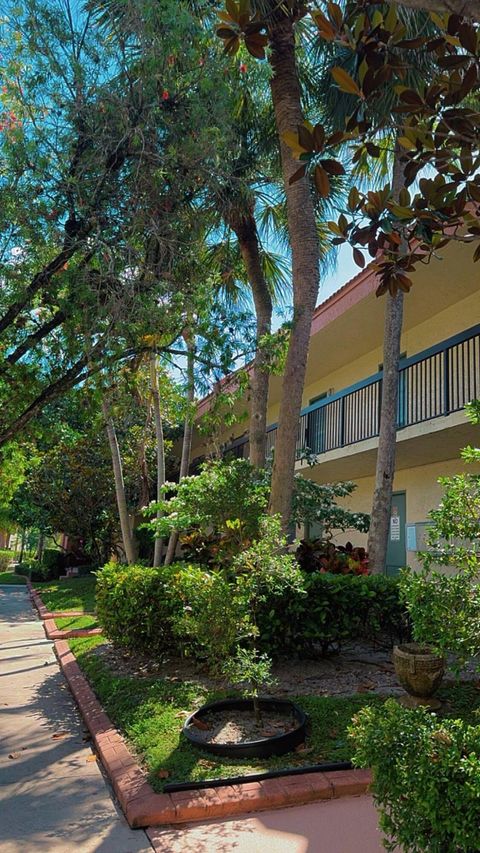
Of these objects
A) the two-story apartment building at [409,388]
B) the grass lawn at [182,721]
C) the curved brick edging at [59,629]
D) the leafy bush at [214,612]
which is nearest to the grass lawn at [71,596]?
the curved brick edging at [59,629]

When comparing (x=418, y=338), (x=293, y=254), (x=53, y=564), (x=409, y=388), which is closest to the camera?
(x=293, y=254)

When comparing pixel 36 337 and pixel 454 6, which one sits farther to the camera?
pixel 36 337

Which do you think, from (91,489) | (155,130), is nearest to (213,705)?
(155,130)

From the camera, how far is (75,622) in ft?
43.4

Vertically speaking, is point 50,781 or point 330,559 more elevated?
point 330,559

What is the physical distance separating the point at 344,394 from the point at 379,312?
1946mm

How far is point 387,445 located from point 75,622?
7.50 metres

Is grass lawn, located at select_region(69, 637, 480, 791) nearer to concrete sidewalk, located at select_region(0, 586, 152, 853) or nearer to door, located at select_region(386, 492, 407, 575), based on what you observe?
concrete sidewalk, located at select_region(0, 586, 152, 853)

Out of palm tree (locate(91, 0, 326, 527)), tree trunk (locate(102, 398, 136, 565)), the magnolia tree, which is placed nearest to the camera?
the magnolia tree

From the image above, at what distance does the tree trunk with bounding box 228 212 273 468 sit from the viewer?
9950 mm

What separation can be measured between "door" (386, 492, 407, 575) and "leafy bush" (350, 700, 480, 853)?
10.4 m

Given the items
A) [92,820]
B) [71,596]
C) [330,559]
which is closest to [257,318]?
[330,559]

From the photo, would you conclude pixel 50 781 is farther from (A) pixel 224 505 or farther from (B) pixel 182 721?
(A) pixel 224 505

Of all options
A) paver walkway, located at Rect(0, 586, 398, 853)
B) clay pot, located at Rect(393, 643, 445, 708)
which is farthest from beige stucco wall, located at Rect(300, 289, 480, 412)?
paver walkway, located at Rect(0, 586, 398, 853)
